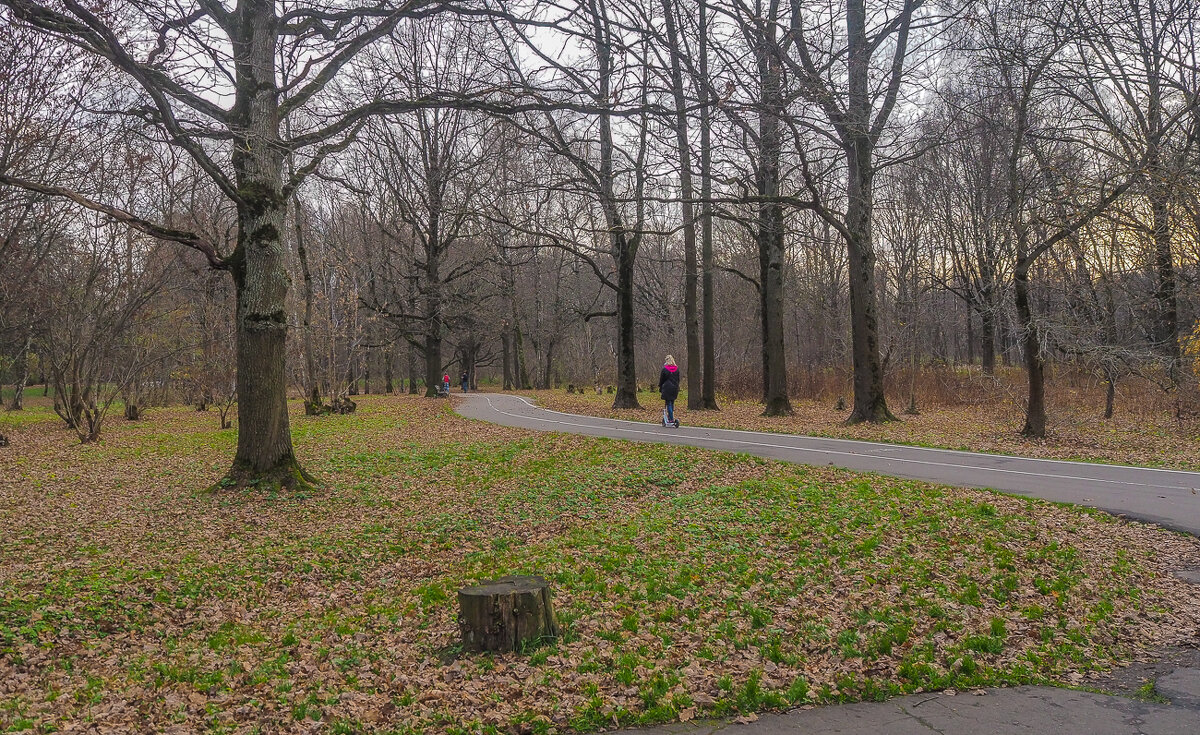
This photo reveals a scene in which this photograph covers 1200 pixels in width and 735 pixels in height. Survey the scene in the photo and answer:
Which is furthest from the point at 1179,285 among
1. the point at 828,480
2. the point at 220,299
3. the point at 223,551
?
the point at 220,299

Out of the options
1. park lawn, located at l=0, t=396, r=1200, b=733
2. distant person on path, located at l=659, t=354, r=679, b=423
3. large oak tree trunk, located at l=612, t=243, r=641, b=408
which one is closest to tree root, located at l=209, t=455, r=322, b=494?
park lawn, located at l=0, t=396, r=1200, b=733

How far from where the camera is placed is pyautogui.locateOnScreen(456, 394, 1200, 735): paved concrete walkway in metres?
4.38

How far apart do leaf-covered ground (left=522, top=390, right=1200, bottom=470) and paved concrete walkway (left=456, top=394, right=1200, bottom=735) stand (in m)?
1.08

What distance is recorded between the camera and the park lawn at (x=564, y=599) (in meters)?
4.85

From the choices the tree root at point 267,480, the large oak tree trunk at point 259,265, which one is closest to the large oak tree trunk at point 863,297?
the large oak tree trunk at point 259,265

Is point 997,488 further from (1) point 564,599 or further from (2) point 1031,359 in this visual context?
(1) point 564,599

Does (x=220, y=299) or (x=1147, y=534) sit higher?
(x=220, y=299)

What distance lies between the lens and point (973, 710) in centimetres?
460

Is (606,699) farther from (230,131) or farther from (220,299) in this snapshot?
(220,299)

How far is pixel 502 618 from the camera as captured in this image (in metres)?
5.54

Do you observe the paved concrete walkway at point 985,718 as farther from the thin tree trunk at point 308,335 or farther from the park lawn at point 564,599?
the thin tree trunk at point 308,335

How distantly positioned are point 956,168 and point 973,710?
3142 cm

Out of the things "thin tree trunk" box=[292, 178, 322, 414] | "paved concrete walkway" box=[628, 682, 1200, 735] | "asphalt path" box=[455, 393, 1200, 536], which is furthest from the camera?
"thin tree trunk" box=[292, 178, 322, 414]

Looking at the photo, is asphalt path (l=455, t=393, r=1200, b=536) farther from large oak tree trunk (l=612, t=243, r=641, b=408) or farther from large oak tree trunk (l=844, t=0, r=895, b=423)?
large oak tree trunk (l=612, t=243, r=641, b=408)
